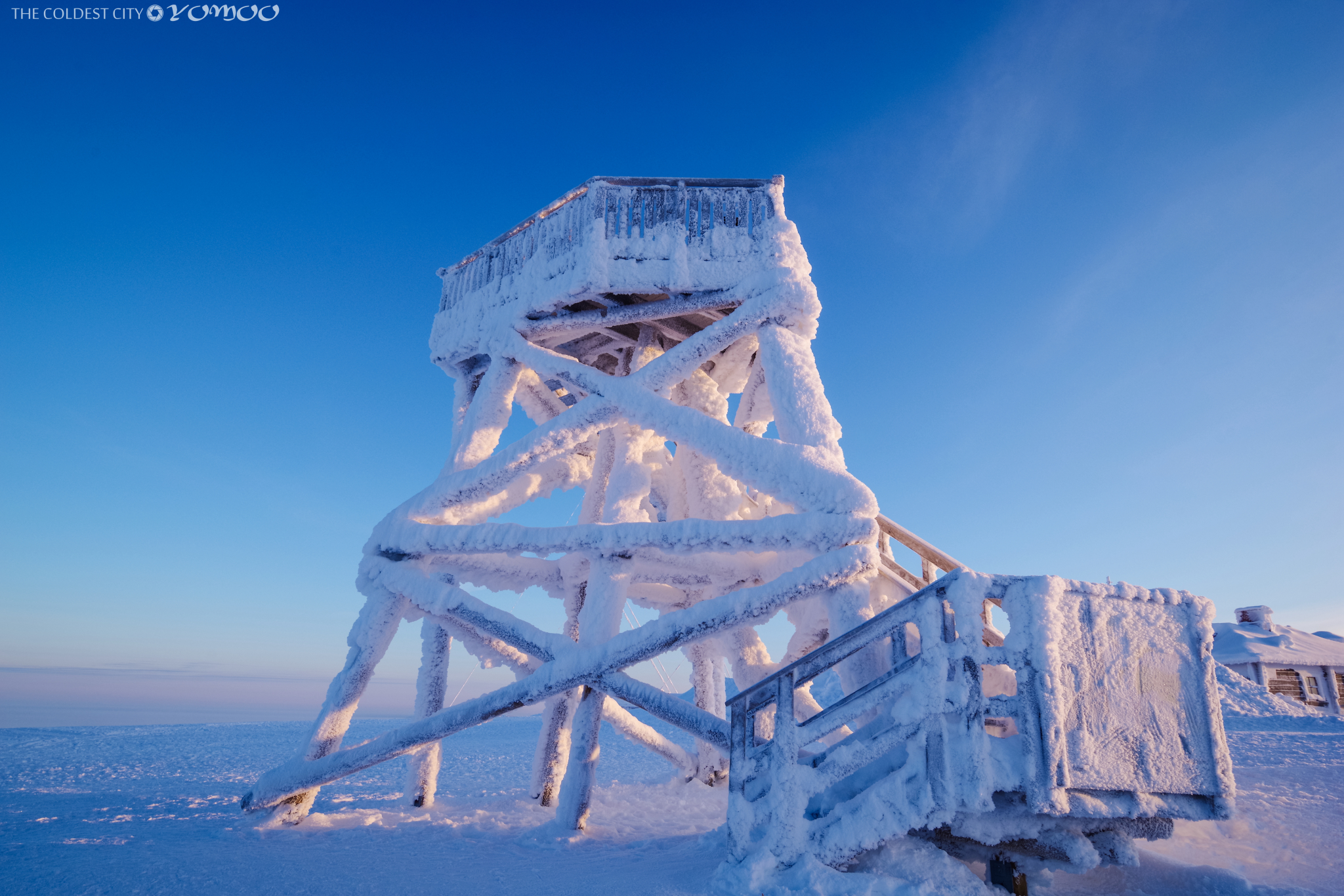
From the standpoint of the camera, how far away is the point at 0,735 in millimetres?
19062

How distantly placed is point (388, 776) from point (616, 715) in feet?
23.5

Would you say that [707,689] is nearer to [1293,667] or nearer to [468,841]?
[468,841]

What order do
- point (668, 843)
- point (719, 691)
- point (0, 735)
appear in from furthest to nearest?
point (0, 735) → point (719, 691) → point (668, 843)

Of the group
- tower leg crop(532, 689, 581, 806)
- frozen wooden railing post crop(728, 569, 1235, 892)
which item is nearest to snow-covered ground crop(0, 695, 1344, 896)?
tower leg crop(532, 689, 581, 806)

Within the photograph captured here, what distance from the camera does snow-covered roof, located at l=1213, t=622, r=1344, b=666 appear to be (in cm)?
2191

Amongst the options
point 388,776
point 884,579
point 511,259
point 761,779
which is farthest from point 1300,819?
point 388,776

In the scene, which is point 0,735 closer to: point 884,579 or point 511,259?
point 511,259

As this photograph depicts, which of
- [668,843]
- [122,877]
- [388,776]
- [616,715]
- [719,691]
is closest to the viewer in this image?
[122,877]

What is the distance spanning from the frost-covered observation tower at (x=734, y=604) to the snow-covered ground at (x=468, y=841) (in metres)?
0.60

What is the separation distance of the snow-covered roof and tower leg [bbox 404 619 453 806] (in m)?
23.2

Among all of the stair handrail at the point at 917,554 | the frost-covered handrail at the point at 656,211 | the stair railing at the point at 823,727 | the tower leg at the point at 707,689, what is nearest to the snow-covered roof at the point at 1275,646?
the tower leg at the point at 707,689

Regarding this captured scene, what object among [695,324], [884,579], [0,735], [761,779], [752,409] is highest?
[695,324]

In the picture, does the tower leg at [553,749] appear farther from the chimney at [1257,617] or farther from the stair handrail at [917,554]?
the chimney at [1257,617]

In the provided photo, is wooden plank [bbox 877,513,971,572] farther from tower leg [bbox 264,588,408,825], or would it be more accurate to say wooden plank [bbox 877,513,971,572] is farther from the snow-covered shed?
the snow-covered shed
